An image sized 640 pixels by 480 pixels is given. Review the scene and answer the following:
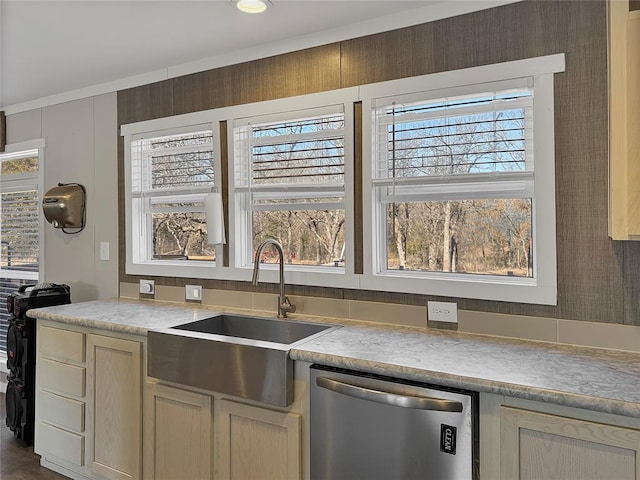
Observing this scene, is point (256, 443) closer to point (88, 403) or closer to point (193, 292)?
point (88, 403)

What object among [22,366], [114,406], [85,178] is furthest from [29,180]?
[114,406]

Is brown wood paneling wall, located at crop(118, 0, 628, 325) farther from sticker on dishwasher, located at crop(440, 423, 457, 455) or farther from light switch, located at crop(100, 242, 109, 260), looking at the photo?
light switch, located at crop(100, 242, 109, 260)

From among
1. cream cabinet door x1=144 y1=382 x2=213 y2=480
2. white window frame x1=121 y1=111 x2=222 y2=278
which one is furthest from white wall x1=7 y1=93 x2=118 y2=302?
cream cabinet door x1=144 y1=382 x2=213 y2=480

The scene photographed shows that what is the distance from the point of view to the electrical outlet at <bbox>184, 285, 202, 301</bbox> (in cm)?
302

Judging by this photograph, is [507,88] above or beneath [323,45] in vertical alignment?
beneath

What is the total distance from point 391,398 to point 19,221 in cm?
386

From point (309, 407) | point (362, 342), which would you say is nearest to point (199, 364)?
point (309, 407)

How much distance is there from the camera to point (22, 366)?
3162mm

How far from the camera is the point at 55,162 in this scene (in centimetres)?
377

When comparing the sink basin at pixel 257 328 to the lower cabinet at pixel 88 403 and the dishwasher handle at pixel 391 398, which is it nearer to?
the lower cabinet at pixel 88 403

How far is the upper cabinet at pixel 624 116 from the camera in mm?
1538

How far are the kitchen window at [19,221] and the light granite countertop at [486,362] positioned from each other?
211cm

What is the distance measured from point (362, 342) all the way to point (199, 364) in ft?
2.34

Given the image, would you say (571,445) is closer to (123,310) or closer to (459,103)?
(459,103)
